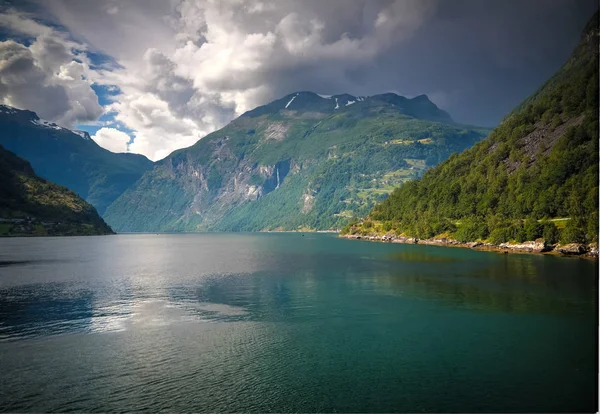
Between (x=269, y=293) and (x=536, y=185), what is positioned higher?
(x=536, y=185)

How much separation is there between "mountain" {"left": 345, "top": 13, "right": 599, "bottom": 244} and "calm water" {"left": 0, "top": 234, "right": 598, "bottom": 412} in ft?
177

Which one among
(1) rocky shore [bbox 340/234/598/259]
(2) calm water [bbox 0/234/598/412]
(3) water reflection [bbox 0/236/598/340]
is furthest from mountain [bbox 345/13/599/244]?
(2) calm water [bbox 0/234/598/412]

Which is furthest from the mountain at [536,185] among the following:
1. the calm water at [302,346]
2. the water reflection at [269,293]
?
the calm water at [302,346]

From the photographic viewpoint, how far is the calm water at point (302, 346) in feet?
80.3

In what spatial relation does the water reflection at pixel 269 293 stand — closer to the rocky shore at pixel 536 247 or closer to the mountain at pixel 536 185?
the rocky shore at pixel 536 247

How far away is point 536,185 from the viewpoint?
138 meters

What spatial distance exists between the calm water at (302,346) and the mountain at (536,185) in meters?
53.9

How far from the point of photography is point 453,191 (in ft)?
616

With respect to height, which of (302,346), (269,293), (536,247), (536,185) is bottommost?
(302,346)

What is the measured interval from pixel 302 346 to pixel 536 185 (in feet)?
449

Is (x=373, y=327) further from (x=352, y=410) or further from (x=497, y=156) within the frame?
(x=497, y=156)

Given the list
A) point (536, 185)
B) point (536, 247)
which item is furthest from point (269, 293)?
point (536, 185)

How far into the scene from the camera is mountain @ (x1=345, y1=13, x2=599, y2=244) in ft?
376

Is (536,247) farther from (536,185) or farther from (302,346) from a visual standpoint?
(302,346)
